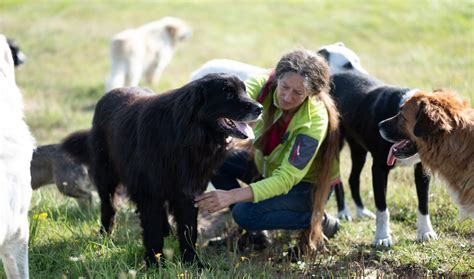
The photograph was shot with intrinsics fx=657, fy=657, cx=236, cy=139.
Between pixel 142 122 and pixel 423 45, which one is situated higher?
pixel 142 122

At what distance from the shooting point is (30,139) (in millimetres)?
4082

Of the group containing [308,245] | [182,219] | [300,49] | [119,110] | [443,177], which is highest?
[300,49]

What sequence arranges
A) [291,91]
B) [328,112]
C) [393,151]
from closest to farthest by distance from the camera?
[291,91] < [393,151] < [328,112]

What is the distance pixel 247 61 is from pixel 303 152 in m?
9.90

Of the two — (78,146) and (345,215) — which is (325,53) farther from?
(78,146)

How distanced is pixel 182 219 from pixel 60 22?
14.4 meters

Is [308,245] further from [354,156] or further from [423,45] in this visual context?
[423,45]

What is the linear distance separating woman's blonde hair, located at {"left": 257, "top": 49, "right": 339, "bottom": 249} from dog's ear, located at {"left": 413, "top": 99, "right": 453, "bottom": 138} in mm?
754

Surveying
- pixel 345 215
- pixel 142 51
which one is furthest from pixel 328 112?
pixel 142 51

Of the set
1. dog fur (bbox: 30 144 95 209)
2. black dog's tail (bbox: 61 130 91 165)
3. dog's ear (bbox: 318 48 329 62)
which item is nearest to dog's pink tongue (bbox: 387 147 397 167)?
dog's ear (bbox: 318 48 329 62)

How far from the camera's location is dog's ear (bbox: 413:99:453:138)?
14.3ft

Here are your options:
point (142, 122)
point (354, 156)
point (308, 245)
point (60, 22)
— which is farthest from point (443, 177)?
point (60, 22)

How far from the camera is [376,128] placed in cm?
534

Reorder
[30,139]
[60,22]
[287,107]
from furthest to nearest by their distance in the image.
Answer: [60,22], [287,107], [30,139]
